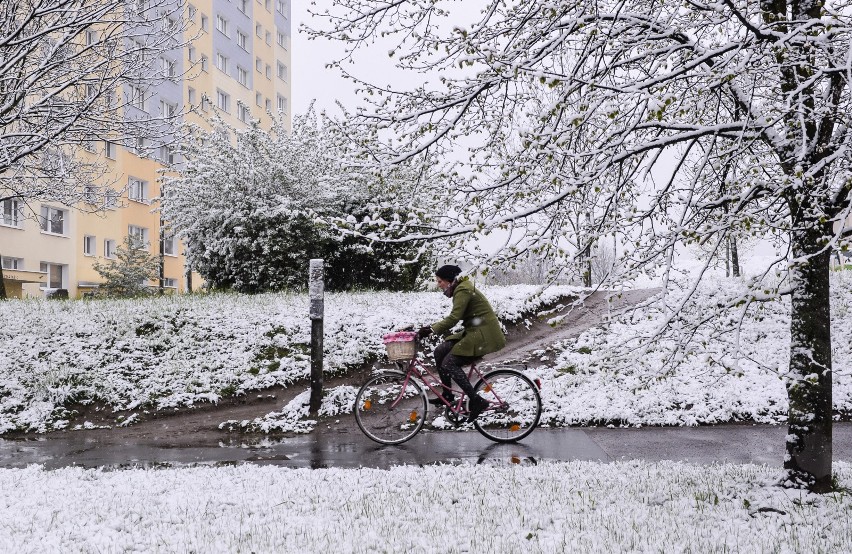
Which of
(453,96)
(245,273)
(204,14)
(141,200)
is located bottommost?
(245,273)

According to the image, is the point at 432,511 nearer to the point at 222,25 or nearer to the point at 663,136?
the point at 663,136

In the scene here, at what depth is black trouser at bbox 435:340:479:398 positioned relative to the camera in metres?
7.75

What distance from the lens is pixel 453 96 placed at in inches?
205

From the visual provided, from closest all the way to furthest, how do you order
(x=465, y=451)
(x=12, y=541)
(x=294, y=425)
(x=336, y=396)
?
(x=12, y=541) < (x=465, y=451) < (x=294, y=425) < (x=336, y=396)

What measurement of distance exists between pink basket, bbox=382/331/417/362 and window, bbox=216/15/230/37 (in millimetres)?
41893

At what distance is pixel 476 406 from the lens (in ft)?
25.8

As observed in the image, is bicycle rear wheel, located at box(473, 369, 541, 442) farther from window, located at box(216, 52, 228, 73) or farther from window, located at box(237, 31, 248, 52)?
window, located at box(237, 31, 248, 52)

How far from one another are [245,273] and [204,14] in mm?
30637

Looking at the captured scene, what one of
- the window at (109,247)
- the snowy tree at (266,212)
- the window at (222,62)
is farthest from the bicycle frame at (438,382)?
the window at (222,62)

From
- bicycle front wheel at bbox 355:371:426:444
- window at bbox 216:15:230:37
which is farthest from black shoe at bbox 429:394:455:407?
window at bbox 216:15:230:37

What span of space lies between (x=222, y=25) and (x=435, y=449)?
43594 mm

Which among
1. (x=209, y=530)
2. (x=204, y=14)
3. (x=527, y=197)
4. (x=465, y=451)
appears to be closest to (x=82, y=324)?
(x=465, y=451)

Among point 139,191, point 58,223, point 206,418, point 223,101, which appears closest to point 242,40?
point 223,101

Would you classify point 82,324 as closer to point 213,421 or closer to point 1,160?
point 1,160
